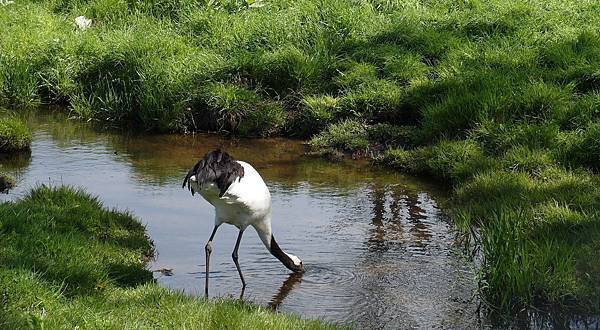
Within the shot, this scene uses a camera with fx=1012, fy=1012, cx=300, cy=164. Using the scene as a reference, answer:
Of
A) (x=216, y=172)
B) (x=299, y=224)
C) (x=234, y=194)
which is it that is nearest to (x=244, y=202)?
(x=234, y=194)

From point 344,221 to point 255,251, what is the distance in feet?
3.31

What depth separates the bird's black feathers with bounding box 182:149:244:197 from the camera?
687cm

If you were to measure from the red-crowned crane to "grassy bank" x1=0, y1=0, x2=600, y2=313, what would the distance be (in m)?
1.59

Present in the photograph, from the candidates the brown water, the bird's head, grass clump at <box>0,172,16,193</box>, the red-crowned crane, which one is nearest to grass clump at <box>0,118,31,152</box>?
the brown water

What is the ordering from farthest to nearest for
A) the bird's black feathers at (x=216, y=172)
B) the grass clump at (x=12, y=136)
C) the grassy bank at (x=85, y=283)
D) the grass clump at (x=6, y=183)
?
the grass clump at (x=12, y=136), the grass clump at (x=6, y=183), the bird's black feathers at (x=216, y=172), the grassy bank at (x=85, y=283)

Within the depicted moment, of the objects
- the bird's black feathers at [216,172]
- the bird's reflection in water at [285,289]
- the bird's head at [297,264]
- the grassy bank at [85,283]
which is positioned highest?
the bird's black feathers at [216,172]

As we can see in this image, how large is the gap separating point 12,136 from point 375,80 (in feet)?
13.6

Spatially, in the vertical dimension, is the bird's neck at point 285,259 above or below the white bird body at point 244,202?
below

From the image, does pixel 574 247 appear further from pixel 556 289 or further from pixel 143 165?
pixel 143 165

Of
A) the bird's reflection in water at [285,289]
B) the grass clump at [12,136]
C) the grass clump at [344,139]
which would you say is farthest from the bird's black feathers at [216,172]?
the grass clump at [12,136]

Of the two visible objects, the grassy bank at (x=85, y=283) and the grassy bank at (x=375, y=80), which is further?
the grassy bank at (x=375, y=80)

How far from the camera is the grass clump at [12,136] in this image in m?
10.7

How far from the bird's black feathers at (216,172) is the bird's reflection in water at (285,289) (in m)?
0.84

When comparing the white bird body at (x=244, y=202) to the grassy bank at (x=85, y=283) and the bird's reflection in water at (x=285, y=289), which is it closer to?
the bird's reflection in water at (x=285, y=289)
